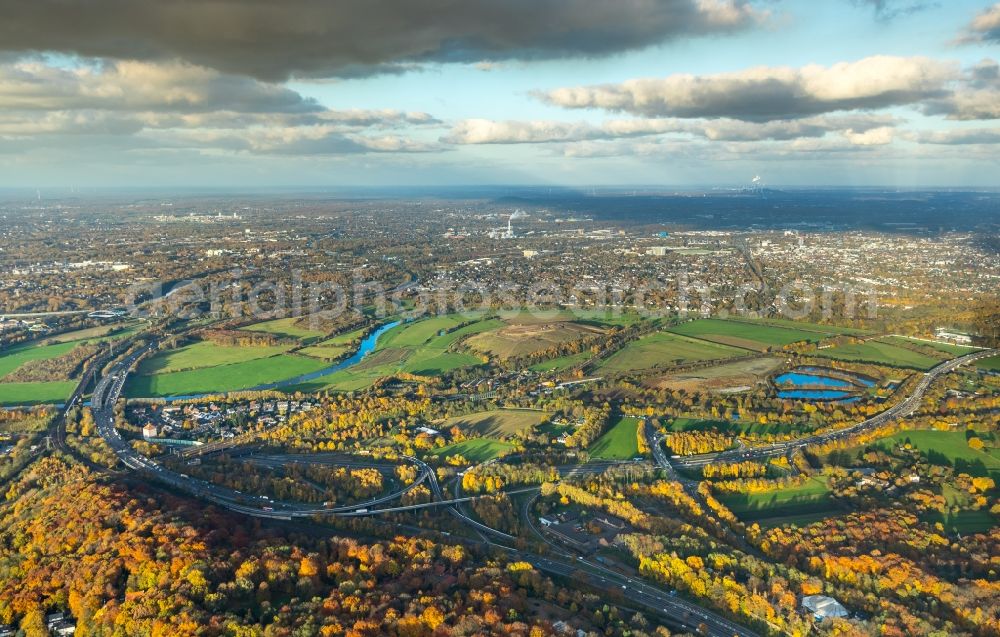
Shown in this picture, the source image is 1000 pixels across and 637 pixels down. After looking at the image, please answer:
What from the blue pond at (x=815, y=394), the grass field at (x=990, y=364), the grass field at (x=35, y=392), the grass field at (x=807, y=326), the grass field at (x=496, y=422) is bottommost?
the grass field at (x=35, y=392)

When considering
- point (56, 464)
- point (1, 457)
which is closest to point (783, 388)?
point (56, 464)

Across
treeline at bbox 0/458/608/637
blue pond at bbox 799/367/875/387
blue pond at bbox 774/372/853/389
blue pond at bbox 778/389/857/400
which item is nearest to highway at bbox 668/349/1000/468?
blue pond at bbox 799/367/875/387

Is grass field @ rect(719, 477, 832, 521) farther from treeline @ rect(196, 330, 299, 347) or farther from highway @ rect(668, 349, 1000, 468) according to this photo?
treeline @ rect(196, 330, 299, 347)

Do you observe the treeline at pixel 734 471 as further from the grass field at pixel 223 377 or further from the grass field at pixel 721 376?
the grass field at pixel 223 377

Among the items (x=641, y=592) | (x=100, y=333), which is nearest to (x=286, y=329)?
(x=100, y=333)

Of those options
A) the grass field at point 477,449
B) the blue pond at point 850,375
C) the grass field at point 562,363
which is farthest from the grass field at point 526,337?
the blue pond at point 850,375

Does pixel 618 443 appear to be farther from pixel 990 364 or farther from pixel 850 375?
pixel 990 364
